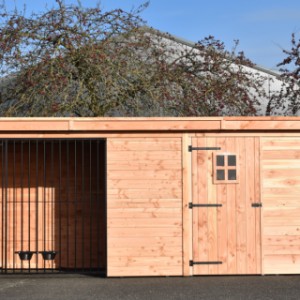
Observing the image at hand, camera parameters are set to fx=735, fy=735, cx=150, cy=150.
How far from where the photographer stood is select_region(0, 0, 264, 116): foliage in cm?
1522

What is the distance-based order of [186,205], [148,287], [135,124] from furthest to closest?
[186,205], [135,124], [148,287]

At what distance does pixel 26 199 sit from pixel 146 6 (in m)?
6.76

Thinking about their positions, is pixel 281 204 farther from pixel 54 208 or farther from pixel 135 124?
pixel 54 208

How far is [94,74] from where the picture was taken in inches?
602

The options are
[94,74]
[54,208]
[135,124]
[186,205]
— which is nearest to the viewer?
[135,124]

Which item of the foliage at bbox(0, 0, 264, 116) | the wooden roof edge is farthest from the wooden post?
the foliage at bbox(0, 0, 264, 116)

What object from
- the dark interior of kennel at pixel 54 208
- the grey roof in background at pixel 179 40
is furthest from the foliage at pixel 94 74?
the dark interior of kennel at pixel 54 208

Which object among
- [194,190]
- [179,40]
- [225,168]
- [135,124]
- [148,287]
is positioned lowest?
[148,287]

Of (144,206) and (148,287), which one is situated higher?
(144,206)

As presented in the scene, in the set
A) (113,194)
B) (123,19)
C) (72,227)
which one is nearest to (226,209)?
(113,194)

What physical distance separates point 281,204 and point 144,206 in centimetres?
188

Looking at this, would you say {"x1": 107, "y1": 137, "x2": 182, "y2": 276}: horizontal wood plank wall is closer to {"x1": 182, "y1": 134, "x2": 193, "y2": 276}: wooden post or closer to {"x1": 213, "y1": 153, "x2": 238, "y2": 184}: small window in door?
{"x1": 182, "y1": 134, "x2": 193, "y2": 276}: wooden post

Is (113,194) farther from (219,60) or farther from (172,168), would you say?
(219,60)

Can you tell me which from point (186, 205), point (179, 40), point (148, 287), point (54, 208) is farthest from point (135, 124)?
point (179, 40)
